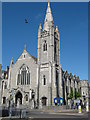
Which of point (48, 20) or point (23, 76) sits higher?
point (48, 20)

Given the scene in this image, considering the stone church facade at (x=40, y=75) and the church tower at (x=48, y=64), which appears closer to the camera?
the church tower at (x=48, y=64)

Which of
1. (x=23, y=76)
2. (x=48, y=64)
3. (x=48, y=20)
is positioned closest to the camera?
(x=48, y=64)

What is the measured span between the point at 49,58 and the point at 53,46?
13.1 feet

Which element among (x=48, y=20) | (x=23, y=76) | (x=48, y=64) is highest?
(x=48, y=20)

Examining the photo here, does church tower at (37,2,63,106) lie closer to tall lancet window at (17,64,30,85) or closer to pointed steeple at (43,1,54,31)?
pointed steeple at (43,1,54,31)

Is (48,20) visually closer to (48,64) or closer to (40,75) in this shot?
(48,64)

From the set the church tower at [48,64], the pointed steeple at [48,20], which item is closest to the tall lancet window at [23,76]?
the church tower at [48,64]

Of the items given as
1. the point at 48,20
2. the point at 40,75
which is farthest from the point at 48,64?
the point at 48,20

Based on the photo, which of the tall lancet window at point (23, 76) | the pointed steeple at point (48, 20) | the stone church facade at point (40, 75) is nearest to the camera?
the stone church facade at point (40, 75)

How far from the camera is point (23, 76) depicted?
179ft

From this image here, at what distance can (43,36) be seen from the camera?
183ft

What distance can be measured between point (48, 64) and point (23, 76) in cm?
926

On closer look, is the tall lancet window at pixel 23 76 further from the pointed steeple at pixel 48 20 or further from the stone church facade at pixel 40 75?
the pointed steeple at pixel 48 20

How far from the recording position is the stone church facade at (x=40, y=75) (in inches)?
1934
